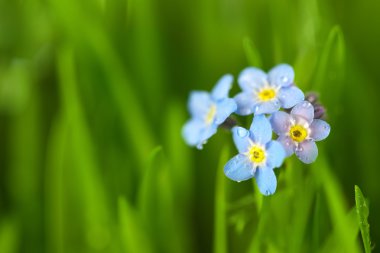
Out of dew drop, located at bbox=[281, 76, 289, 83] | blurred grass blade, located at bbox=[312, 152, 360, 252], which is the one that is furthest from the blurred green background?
dew drop, located at bbox=[281, 76, 289, 83]

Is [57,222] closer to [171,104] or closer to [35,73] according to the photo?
[171,104]

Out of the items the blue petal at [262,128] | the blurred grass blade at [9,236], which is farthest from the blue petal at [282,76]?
the blurred grass blade at [9,236]

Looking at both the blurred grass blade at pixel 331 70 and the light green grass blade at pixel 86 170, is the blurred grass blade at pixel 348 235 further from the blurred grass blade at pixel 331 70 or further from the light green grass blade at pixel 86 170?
the light green grass blade at pixel 86 170

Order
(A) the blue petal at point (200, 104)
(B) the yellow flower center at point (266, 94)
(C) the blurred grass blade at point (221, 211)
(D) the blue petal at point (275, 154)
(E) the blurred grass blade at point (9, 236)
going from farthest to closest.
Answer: (E) the blurred grass blade at point (9, 236) → (A) the blue petal at point (200, 104) → (C) the blurred grass blade at point (221, 211) → (B) the yellow flower center at point (266, 94) → (D) the blue petal at point (275, 154)

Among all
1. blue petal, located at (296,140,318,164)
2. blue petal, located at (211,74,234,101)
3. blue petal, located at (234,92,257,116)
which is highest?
blue petal, located at (211,74,234,101)

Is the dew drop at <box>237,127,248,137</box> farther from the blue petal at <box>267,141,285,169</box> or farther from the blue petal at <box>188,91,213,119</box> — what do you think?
the blue petal at <box>188,91,213,119</box>

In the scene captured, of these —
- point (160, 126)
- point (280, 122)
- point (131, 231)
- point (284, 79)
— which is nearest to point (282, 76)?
point (284, 79)
